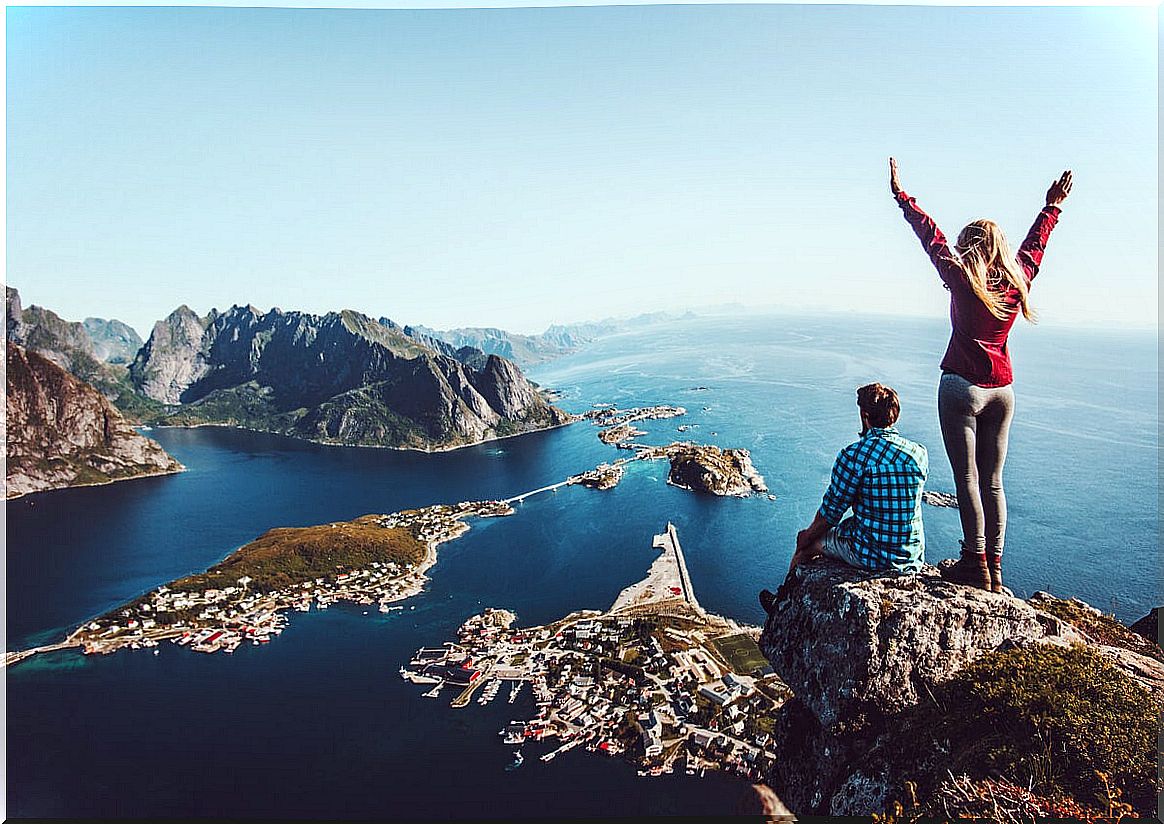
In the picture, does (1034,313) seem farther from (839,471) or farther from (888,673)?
(888,673)

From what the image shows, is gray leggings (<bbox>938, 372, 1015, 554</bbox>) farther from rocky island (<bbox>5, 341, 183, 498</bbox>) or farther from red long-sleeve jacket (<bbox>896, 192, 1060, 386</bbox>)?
rocky island (<bbox>5, 341, 183, 498</bbox>)

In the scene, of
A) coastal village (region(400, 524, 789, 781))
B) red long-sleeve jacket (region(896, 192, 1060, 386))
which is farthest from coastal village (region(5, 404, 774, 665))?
red long-sleeve jacket (region(896, 192, 1060, 386))

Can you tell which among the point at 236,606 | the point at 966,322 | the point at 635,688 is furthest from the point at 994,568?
the point at 236,606

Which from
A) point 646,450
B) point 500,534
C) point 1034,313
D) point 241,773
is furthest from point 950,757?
point 646,450

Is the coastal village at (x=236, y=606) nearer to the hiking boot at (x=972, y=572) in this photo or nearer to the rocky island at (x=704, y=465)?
the rocky island at (x=704, y=465)

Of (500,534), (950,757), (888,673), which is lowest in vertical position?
(500,534)

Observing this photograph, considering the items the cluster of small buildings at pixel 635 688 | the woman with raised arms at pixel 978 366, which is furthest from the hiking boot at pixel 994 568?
the cluster of small buildings at pixel 635 688
